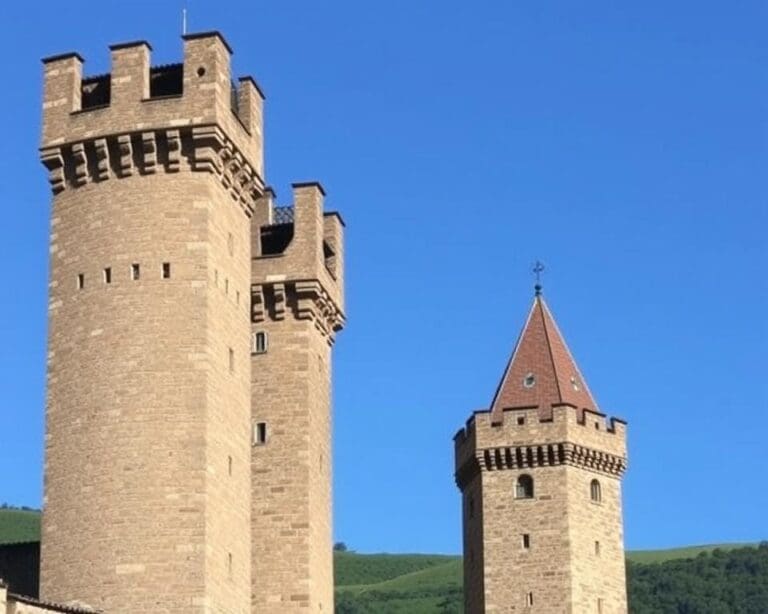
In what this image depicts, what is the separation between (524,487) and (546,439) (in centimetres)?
166

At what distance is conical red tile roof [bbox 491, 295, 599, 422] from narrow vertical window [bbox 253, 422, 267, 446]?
17.0 metres

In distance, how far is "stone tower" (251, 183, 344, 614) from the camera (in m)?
41.9

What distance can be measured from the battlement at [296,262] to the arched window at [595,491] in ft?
48.0

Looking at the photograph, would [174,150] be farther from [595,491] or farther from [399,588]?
[399,588]

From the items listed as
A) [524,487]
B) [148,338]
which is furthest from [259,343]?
[524,487]

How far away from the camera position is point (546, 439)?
5744 centimetres

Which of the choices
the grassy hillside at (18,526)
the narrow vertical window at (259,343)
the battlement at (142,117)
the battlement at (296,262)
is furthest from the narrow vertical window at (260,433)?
the grassy hillside at (18,526)

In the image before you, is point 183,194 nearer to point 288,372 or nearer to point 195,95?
point 195,95

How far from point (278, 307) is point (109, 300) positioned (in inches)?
290

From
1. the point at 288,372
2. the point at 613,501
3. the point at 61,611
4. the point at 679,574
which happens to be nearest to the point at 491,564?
the point at 613,501

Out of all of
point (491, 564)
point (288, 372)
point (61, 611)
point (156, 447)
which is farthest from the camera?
point (491, 564)

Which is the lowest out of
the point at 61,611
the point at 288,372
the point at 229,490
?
the point at 61,611

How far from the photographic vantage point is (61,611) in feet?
105

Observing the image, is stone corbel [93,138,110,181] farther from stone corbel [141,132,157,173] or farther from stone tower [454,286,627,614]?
stone tower [454,286,627,614]
